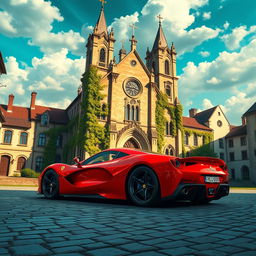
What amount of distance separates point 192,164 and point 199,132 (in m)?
37.3

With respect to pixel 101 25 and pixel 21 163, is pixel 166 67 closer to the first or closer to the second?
pixel 101 25

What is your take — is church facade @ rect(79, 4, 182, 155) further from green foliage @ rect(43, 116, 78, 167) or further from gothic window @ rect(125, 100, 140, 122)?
green foliage @ rect(43, 116, 78, 167)

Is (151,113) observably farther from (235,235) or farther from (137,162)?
(235,235)

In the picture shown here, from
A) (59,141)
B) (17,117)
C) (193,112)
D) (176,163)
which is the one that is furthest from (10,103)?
(193,112)

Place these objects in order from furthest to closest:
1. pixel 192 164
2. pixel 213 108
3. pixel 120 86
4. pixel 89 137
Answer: pixel 213 108, pixel 120 86, pixel 89 137, pixel 192 164

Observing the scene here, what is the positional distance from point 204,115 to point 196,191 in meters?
43.2

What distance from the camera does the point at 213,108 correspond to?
4509 centimetres

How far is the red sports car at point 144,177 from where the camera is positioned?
14.3ft

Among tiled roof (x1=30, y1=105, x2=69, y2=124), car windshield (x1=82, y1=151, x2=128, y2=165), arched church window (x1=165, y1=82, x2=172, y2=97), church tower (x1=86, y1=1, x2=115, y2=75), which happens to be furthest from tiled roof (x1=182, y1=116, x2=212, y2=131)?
car windshield (x1=82, y1=151, x2=128, y2=165)

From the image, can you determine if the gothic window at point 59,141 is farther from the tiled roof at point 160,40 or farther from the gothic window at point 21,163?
the tiled roof at point 160,40

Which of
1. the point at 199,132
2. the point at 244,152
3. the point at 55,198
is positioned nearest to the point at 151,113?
the point at 199,132

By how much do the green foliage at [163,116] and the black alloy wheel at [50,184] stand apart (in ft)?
79.2

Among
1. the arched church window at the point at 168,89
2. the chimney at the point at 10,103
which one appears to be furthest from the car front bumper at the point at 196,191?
the chimney at the point at 10,103

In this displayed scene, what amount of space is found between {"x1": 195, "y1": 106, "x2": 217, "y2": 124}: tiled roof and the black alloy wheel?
132 ft
